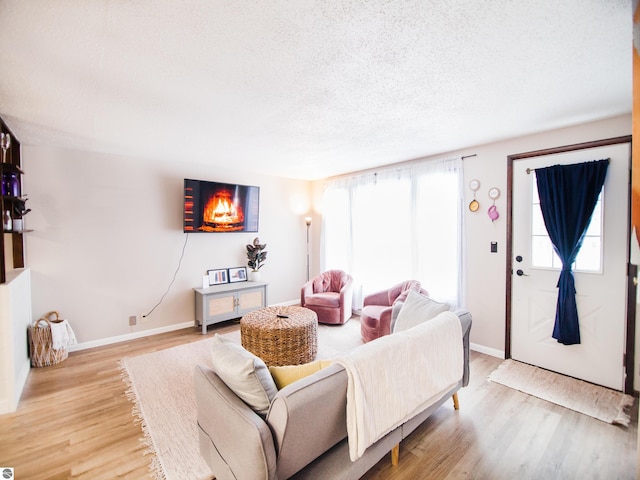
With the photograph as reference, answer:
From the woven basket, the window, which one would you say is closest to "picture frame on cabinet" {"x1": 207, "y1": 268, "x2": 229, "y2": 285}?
the woven basket

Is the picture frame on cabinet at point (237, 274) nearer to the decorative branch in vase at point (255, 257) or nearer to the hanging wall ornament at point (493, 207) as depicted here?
the decorative branch in vase at point (255, 257)

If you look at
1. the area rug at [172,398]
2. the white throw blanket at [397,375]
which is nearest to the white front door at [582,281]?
the white throw blanket at [397,375]

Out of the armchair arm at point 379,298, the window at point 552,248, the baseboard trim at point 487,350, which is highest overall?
the window at point 552,248

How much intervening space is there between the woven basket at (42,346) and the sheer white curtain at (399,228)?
153 inches

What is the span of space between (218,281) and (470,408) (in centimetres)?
373

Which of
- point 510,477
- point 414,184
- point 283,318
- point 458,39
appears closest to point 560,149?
point 414,184

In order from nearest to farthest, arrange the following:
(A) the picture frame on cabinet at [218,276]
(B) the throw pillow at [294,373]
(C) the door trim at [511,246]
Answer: (B) the throw pillow at [294,373] → (C) the door trim at [511,246] → (A) the picture frame on cabinet at [218,276]

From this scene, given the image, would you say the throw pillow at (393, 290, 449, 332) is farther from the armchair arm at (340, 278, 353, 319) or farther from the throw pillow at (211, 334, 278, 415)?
the armchair arm at (340, 278, 353, 319)

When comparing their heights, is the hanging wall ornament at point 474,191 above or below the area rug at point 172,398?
above

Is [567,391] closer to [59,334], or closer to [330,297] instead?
[330,297]

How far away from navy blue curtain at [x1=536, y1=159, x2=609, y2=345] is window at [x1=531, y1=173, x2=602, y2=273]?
76 mm

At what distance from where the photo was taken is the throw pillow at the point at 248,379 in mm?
1358

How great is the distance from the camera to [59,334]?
3.23 m

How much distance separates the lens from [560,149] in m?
2.95
